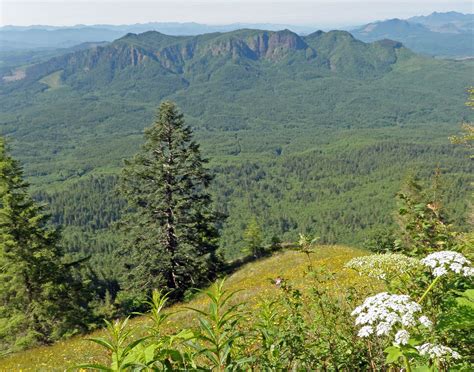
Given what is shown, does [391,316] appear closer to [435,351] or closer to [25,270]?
[435,351]

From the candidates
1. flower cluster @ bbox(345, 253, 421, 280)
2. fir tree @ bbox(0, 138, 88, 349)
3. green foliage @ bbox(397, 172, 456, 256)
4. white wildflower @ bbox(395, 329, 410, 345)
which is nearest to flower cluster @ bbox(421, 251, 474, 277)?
white wildflower @ bbox(395, 329, 410, 345)

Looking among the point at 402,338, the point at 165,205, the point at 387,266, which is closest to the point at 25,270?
the point at 165,205

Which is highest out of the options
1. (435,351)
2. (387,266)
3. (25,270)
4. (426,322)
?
(426,322)

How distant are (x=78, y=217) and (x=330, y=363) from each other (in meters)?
210

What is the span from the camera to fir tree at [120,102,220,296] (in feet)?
79.9

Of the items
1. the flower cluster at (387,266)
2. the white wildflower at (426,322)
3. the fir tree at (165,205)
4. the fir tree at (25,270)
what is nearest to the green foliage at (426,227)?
the flower cluster at (387,266)

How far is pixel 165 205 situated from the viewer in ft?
80.9

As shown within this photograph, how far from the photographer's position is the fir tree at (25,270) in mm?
18750

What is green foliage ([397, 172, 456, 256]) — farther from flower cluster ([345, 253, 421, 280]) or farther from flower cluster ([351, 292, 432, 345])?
flower cluster ([351, 292, 432, 345])

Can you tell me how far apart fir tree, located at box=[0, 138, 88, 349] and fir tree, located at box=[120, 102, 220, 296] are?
5.14m

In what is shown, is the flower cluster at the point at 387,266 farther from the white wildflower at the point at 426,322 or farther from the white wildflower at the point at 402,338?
the white wildflower at the point at 402,338

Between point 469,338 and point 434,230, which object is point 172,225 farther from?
point 469,338

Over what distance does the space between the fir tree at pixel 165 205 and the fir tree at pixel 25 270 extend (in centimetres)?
514

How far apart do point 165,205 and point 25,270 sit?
8.45m
